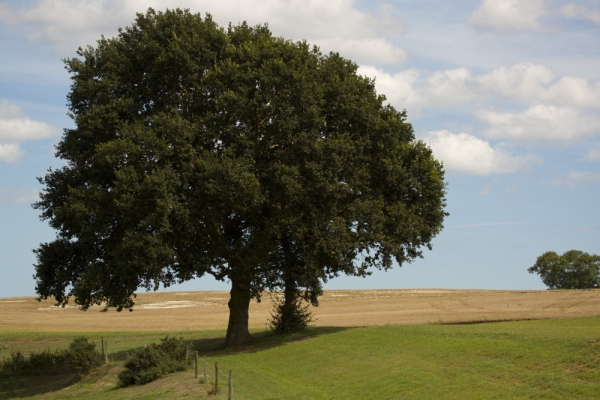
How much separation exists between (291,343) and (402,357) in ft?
36.0

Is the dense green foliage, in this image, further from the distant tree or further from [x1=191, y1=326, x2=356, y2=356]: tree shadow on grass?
the distant tree

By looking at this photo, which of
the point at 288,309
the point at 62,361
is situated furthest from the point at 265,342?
the point at 62,361

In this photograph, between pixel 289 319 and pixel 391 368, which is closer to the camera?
pixel 391 368

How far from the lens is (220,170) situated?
120 ft

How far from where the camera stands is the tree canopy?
37.0 m

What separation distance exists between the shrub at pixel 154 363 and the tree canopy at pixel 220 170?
13.7ft

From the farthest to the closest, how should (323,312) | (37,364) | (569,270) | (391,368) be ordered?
(569,270)
(323,312)
(37,364)
(391,368)

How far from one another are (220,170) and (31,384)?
17661mm

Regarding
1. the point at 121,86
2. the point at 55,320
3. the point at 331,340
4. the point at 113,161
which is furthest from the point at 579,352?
the point at 55,320

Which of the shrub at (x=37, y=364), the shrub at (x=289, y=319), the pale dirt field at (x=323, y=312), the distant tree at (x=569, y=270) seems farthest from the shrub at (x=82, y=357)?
the distant tree at (x=569, y=270)

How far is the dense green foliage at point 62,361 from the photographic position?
3856 cm

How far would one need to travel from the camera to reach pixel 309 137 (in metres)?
38.3

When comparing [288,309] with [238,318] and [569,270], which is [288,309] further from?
[569,270]

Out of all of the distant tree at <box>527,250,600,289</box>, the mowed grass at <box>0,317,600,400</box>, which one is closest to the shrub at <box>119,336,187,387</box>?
the mowed grass at <box>0,317,600,400</box>
